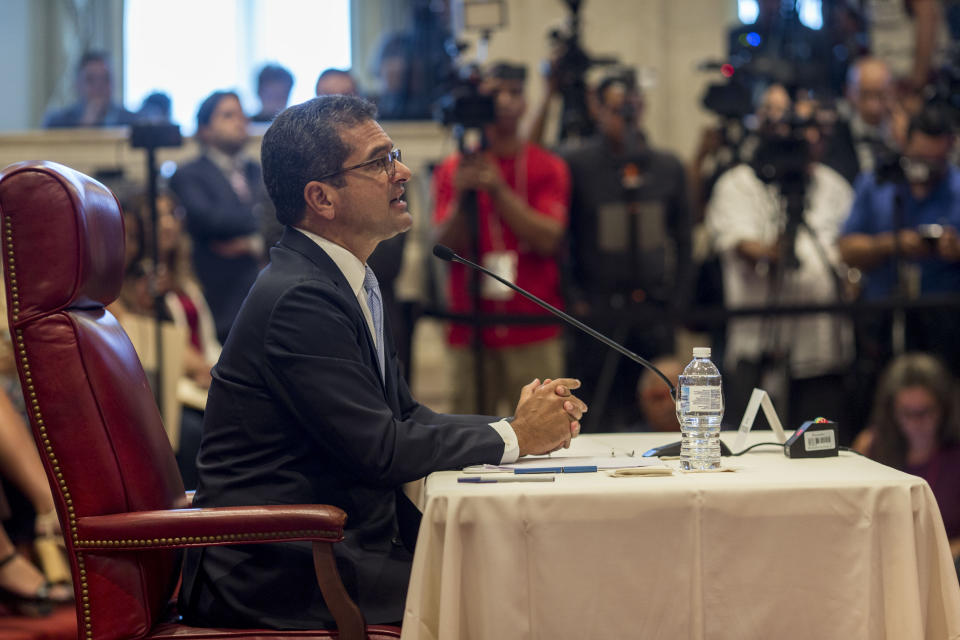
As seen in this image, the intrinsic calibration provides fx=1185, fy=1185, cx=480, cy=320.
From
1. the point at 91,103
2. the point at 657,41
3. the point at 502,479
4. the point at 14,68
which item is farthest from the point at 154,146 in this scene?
the point at 14,68

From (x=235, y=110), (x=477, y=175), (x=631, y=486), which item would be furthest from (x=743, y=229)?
(x=631, y=486)

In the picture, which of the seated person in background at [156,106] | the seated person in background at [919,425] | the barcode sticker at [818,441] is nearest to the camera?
the barcode sticker at [818,441]

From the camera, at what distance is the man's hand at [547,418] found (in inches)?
85.0

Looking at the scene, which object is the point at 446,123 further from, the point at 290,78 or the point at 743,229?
the point at 290,78

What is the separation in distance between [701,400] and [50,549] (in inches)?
81.3

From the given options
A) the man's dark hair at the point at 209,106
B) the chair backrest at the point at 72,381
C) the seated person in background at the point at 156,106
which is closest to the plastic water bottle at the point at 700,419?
the chair backrest at the point at 72,381

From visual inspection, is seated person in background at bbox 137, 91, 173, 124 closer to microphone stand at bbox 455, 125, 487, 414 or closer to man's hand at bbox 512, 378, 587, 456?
microphone stand at bbox 455, 125, 487, 414

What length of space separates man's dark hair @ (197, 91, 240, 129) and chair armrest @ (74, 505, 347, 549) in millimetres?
3327

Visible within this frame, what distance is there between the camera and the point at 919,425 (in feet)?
11.7

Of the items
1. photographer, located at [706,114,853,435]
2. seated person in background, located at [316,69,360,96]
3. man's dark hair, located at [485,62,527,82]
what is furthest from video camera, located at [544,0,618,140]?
seated person in background, located at [316,69,360,96]

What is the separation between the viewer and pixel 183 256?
4.73 m

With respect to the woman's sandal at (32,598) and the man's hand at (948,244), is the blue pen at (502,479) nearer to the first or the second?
the woman's sandal at (32,598)

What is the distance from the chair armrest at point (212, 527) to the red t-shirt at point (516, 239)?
266cm

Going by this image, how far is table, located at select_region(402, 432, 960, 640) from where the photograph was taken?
1885 millimetres
